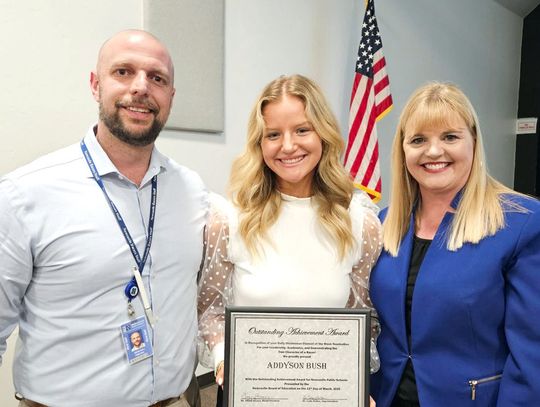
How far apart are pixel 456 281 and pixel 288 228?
1.94 ft

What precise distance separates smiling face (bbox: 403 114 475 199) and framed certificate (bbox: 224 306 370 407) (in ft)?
1.82

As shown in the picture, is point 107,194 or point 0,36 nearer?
point 107,194

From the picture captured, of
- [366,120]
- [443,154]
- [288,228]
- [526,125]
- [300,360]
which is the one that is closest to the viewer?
[300,360]

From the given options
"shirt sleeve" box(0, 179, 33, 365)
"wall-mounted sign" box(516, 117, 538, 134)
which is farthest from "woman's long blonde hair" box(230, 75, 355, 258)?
"wall-mounted sign" box(516, 117, 538, 134)

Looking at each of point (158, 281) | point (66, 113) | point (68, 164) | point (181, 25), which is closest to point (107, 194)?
point (68, 164)

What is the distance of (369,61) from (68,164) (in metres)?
3.04

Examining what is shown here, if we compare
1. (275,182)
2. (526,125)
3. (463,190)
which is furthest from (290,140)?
(526,125)

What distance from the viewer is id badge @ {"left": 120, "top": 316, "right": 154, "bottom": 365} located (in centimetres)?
131

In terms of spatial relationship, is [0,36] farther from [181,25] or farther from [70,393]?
[70,393]

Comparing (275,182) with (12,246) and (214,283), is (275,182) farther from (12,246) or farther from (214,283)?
(12,246)

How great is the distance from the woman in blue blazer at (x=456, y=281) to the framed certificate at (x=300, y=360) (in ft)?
0.79

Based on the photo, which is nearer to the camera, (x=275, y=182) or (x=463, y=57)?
(x=275, y=182)

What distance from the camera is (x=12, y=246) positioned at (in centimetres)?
123

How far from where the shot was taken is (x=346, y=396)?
4.41 ft
